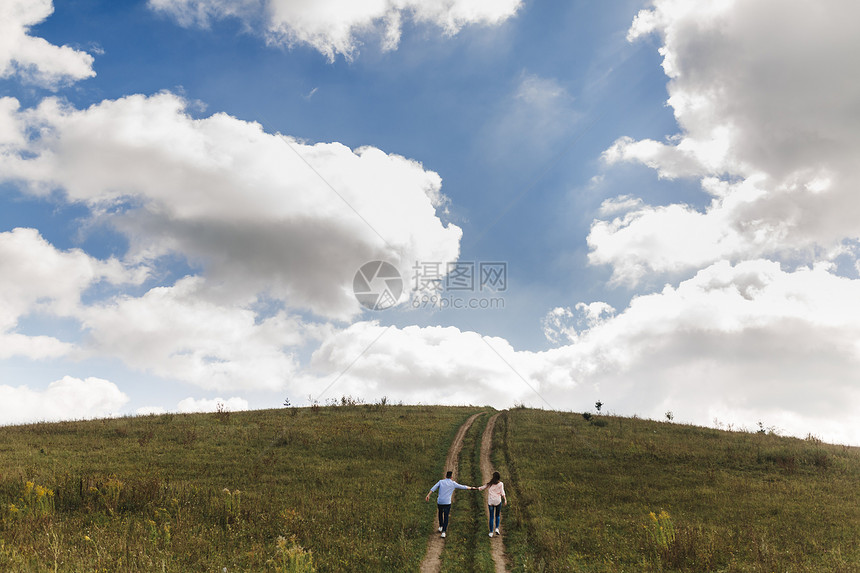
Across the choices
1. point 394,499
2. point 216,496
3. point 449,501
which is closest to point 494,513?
point 449,501

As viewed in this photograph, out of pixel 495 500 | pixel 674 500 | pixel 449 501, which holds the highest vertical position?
pixel 495 500

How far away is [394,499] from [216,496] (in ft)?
24.6

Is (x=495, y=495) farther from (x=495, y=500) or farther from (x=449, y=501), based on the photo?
(x=449, y=501)

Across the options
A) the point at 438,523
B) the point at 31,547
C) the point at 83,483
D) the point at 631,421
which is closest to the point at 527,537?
the point at 438,523

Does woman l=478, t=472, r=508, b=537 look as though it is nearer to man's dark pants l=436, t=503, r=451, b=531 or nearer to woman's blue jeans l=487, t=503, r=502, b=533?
woman's blue jeans l=487, t=503, r=502, b=533

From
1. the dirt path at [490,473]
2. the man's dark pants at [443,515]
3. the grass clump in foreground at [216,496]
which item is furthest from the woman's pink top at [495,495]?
the grass clump in foreground at [216,496]

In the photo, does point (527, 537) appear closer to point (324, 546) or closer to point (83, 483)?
point (324, 546)

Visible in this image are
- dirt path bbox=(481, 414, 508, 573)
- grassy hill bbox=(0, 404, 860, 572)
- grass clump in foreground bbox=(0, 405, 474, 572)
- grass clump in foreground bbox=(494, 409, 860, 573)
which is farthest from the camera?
grass clump in foreground bbox=(494, 409, 860, 573)

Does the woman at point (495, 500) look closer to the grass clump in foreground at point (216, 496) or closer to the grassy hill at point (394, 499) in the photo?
the grassy hill at point (394, 499)

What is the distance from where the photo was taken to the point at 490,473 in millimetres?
23812

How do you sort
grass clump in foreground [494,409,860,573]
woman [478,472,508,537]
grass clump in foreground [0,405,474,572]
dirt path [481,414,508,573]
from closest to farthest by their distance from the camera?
1. grass clump in foreground [0,405,474,572]
2. dirt path [481,414,508,573]
3. grass clump in foreground [494,409,860,573]
4. woman [478,472,508,537]

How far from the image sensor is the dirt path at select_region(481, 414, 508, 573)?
46.5ft

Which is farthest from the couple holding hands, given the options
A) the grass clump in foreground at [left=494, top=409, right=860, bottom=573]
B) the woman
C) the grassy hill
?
the grass clump in foreground at [left=494, top=409, right=860, bottom=573]

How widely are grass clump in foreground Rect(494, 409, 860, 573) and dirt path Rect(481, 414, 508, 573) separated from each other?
40cm
